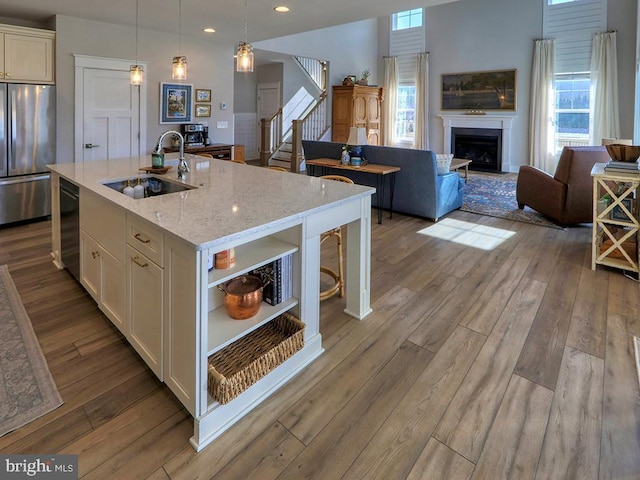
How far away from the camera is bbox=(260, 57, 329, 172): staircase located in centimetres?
Answer: 891

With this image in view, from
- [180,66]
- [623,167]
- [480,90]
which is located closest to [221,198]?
[180,66]

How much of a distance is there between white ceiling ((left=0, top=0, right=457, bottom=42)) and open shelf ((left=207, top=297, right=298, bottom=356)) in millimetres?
3743

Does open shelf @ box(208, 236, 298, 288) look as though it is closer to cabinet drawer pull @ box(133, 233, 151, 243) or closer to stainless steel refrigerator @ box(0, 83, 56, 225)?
cabinet drawer pull @ box(133, 233, 151, 243)

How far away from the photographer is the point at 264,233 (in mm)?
1837

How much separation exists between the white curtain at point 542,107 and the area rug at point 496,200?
793 mm

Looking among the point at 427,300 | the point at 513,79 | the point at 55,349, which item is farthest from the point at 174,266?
the point at 513,79

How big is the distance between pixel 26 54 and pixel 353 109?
21.1 feet

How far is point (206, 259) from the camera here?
160 cm

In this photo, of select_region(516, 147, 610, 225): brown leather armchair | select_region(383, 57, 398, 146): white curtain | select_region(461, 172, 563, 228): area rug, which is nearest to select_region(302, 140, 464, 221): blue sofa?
select_region(461, 172, 563, 228): area rug

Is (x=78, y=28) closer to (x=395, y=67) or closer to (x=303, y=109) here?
(x=303, y=109)

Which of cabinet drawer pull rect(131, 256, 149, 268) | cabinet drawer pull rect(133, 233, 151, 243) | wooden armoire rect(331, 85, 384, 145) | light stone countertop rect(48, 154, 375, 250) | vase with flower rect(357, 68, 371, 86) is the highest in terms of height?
vase with flower rect(357, 68, 371, 86)

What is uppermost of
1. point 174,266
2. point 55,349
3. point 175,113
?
point 175,113

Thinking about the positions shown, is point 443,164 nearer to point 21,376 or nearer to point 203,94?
point 203,94

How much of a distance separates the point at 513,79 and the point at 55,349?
9.80 m
